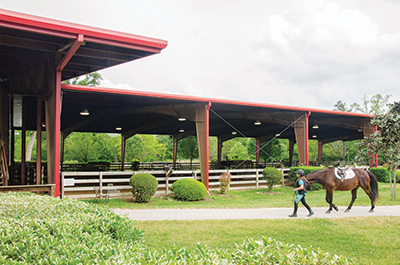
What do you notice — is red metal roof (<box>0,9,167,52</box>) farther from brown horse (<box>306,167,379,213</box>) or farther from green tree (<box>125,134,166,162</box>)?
green tree (<box>125,134,166,162</box>)

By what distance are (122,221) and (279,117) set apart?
17182 millimetres

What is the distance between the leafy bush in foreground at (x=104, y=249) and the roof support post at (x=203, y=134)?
10700 mm

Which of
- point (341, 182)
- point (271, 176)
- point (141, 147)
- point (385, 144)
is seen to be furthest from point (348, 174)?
point (141, 147)

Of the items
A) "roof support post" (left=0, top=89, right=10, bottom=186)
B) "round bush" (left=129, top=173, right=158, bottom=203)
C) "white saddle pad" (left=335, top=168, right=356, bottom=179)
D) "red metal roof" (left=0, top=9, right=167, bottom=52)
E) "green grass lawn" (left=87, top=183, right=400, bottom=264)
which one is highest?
"red metal roof" (left=0, top=9, right=167, bottom=52)

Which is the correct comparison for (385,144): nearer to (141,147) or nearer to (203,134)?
(203,134)

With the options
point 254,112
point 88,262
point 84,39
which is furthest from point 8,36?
point 254,112

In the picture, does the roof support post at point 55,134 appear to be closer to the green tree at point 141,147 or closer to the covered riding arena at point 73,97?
the covered riding arena at point 73,97

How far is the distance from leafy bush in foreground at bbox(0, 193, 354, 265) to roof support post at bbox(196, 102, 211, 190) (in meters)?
10.7

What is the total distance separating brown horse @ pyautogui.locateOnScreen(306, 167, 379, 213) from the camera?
10.1 m

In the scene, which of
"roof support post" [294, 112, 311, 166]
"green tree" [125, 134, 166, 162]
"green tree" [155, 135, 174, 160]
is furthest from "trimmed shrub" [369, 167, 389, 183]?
"green tree" [155, 135, 174, 160]

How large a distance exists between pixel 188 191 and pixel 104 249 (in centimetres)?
1049

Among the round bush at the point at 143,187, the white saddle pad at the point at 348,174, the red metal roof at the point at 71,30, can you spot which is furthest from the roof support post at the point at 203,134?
the white saddle pad at the point at 348,174

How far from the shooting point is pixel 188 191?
13.4 metres

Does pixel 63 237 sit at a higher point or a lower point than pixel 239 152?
lower
